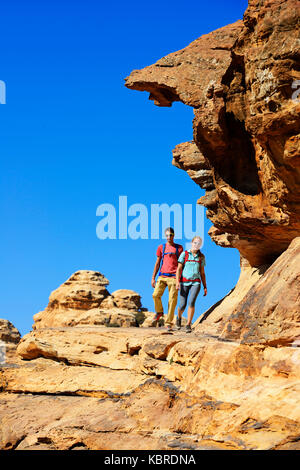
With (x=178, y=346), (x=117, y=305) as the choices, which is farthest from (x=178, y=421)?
(x=117, y=305)

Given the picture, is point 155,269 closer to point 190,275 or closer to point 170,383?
point 190,275

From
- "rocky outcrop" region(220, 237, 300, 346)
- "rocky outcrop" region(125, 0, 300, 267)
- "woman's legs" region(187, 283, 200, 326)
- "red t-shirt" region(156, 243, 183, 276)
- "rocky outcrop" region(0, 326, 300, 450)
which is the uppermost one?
"rocky outcrop" region(125, 0, 300, 267)

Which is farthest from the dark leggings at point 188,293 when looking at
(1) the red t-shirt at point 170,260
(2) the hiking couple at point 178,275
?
(1) the red t-shirt at point 170,260

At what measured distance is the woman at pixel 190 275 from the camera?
12055mm

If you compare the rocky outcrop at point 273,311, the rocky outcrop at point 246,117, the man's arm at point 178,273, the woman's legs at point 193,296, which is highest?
the rocky outcrop at point 246,117

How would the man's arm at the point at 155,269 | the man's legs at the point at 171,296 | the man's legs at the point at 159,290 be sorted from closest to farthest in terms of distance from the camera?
1. the man's legs at the point at 171,296
2. the man's legs at the point at 159,290
3. the man's arm at the point at 155,269

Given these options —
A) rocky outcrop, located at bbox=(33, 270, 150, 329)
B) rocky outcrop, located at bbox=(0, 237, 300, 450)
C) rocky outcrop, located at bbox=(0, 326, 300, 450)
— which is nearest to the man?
rocky outcrop, located at bbox=(0, 237, 300, 450)

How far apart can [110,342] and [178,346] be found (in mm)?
2448

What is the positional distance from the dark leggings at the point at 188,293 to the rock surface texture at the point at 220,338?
76cm

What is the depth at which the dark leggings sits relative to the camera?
1206 cm

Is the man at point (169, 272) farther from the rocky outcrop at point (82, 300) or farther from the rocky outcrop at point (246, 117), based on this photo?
the rocky outcrop at point (82, 300)

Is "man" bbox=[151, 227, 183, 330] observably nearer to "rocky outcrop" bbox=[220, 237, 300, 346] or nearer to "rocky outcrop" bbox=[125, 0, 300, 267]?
"rocky outcrop" bbox=[125, 0, 300, 267]

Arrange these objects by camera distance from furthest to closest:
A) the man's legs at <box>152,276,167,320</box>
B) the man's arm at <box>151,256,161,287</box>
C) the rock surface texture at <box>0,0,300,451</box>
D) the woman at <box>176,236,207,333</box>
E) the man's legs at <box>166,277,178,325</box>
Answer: the man's arm at <box>151,256,161,287</box> < the man's legs at <box>152,276,167,320</box> < the man's legs at <box>166,277,178,325</box> < the woman at <box>176,236,207,333</box> < the rock surface texture at <box>0,0,300,451</box>
